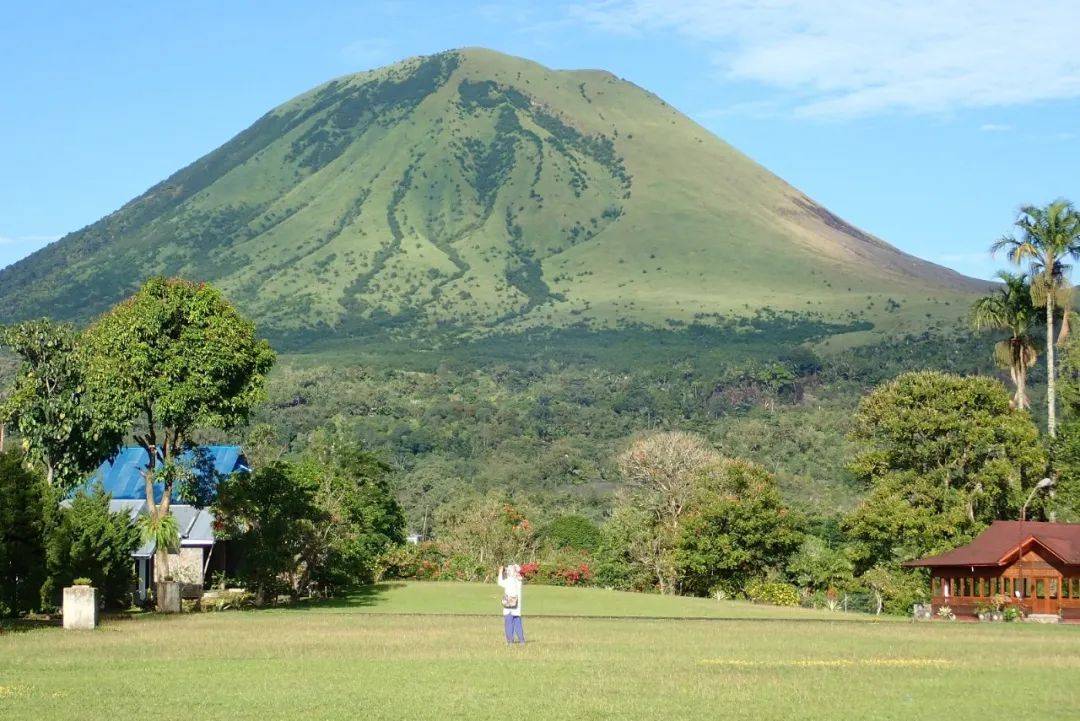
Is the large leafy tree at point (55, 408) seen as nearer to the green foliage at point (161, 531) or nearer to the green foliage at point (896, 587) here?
the green foliage at point (161, 531)

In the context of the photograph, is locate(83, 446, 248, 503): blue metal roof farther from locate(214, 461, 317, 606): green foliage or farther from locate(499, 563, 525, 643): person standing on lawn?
locate(499, 563, 525, 643): person standing on lawn

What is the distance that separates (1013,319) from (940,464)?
20.3ft

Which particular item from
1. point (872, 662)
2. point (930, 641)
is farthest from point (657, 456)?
point (872, 662)

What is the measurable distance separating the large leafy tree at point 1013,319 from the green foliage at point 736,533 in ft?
33.3

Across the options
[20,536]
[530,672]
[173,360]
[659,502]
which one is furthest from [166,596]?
[659,502]

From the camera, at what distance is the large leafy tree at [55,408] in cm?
4144

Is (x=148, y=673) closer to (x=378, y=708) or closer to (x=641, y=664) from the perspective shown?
(x=378, y=708)

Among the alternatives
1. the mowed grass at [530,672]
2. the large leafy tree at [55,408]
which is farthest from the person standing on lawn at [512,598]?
the large leafy tree at [55,408]

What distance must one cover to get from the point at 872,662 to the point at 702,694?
232 inches

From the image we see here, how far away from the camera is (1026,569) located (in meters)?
47.4

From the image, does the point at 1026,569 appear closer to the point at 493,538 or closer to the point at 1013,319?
the point at 1013,319

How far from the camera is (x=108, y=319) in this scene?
4059cm

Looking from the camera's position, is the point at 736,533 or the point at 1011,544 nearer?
the point at 1011,544

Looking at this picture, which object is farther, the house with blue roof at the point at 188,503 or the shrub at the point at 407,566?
the shrub at the point at 407,566
